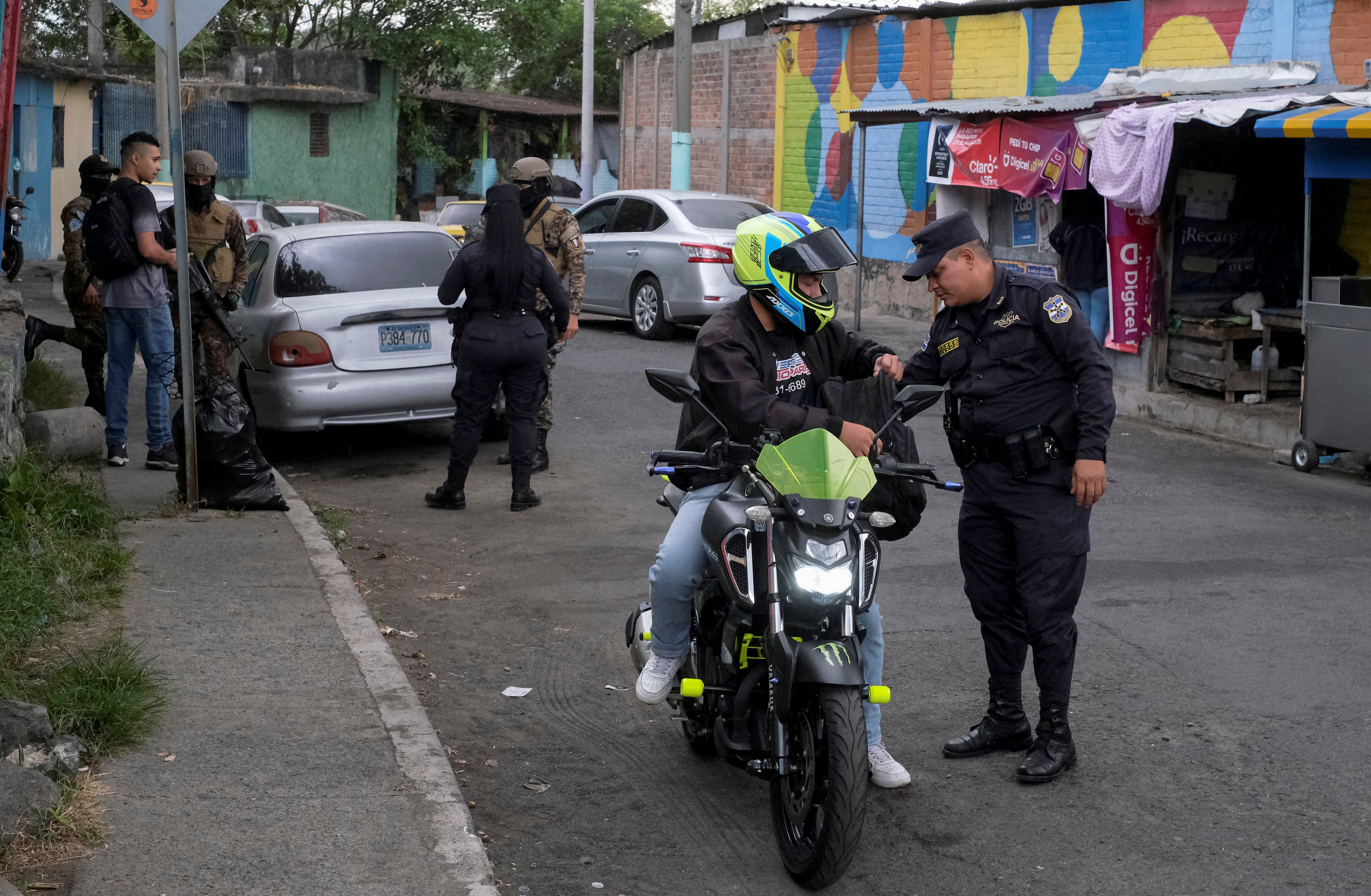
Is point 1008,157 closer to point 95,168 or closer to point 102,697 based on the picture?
point 95,168

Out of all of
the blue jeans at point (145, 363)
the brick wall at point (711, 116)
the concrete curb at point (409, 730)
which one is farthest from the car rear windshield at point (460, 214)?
the concrete curb at point (409, 730)

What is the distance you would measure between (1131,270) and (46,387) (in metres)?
8.65

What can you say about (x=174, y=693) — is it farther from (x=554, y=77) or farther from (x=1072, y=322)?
(x=554, y=77)

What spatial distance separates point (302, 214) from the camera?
73.8 feet

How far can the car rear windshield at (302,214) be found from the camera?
874 inches

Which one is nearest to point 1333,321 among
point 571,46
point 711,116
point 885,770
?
point 885,770

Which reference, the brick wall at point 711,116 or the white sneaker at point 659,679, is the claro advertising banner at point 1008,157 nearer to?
the brick wall at point 711,116

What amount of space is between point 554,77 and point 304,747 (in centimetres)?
4241

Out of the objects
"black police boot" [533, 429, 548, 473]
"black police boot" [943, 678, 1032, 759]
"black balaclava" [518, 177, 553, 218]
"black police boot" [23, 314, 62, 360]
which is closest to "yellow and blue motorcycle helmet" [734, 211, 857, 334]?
"black police boot" [943, 678, 1032, 759]

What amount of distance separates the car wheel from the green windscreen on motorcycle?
11.8 metres

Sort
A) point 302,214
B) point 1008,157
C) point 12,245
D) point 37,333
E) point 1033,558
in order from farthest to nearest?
point 302,214, point 12,245, point 1008,157, point 37,333, point 1033,558

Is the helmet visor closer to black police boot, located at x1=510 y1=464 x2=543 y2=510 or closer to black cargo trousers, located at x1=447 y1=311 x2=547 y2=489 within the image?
black cargo trousers, located at x1=447 y1=311 x2=547 y2=489

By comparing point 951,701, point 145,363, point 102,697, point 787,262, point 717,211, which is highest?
point 717,211

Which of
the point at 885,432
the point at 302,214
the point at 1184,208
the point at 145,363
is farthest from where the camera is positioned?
the point at 302,214
